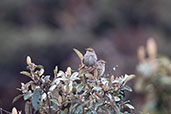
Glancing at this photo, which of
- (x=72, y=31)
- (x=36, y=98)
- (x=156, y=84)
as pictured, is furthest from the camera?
(x=72, y=31)

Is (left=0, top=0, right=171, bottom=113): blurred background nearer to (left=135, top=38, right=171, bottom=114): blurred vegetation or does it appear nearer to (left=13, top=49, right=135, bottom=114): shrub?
(left=135, top=38, right=171, bottom=114): blurred vegetation

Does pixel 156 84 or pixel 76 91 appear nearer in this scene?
pixel 76 91

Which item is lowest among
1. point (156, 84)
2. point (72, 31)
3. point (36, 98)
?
point (36, 98)

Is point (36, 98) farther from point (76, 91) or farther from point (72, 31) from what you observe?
point (72, 31)

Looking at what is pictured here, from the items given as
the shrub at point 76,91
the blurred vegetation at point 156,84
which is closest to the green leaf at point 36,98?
the shrub at point 76,91

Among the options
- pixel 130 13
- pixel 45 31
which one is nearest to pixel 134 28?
pixel 130 13

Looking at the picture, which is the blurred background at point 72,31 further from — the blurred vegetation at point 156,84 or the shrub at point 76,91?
the shrub at point 76,91

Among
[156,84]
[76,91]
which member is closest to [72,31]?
[156,84]

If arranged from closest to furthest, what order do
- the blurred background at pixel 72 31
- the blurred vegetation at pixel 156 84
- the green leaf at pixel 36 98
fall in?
the green leaf at pixel 36 98 → the blurred vegetation at pixel 156 84 → the blurred background at pixel 72 31
